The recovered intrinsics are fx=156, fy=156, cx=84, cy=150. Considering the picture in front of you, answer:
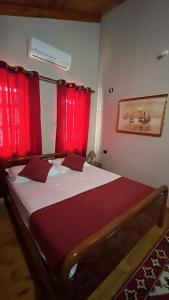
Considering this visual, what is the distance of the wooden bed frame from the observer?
3.22 feet

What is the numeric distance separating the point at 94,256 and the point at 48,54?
120 inches

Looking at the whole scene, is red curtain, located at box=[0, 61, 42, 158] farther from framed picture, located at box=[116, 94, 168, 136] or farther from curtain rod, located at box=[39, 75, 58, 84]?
framed picture, located at box=[116, 94, 168, 136]

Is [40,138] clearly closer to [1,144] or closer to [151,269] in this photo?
[1,144]

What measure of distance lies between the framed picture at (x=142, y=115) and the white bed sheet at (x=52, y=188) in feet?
3.60

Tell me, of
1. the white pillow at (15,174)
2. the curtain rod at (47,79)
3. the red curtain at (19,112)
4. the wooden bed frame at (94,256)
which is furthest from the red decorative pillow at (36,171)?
the curtain rod at (47,79)

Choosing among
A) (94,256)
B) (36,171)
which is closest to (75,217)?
(94,256)

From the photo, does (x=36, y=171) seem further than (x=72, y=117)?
No

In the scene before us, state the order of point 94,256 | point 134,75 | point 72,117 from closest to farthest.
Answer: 1. point 94,256
2. point 134,75
3. point 72,117

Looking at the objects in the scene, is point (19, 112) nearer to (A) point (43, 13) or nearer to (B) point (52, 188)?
(B) point (52, 188)

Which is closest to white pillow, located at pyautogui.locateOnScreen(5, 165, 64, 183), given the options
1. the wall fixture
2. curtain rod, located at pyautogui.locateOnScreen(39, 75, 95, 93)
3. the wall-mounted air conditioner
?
curtain rod, located at pyautogui.locateOnScreen(39, 75, 95, 93)

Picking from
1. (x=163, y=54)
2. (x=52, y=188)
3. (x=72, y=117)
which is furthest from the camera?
(x=72, y=117)

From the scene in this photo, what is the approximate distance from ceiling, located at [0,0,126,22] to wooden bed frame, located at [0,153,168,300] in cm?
323

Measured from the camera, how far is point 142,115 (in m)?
2.93

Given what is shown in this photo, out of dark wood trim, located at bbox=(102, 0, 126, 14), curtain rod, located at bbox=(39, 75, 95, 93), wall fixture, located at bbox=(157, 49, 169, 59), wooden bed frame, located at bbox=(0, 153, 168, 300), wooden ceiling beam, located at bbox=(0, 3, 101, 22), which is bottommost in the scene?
wooden bed frame, located at bbox=(0, 153, 168, 300)
